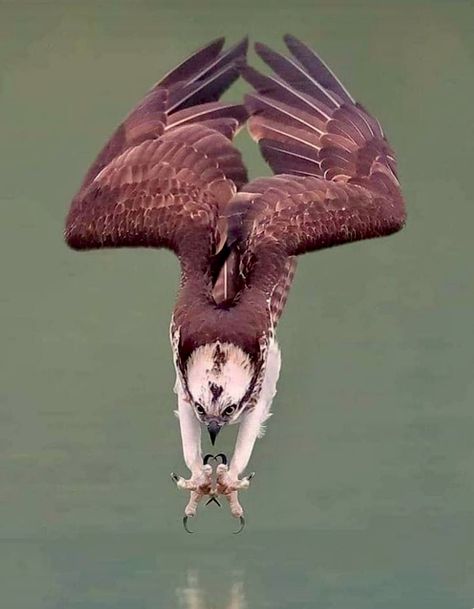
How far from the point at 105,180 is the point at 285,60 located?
507 mm

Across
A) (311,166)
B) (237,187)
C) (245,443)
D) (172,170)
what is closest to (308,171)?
(311,166)

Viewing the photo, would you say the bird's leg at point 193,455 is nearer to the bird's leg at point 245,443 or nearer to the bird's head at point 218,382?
the bird's leg at point 245,443

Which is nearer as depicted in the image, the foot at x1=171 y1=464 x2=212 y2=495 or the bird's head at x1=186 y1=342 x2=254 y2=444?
the bird's head at x1=186 y1=342 x2=254 y2=444

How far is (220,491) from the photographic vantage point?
3.09m

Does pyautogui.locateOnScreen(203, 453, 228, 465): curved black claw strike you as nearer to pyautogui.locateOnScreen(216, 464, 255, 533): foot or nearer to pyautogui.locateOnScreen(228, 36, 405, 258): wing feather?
pyautogui.locateOnScreen(216, 464, 255, 533): foot

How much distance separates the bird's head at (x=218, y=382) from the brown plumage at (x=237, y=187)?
0.12ft

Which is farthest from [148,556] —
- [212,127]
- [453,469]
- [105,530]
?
[212,127]

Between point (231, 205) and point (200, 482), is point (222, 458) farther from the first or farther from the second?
point (231, 205)

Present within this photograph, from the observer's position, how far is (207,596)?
3127 mm

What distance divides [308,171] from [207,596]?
0.92 metres

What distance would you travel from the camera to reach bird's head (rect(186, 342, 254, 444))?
9.28 feet

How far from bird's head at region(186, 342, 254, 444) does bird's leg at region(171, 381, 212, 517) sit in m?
0.18

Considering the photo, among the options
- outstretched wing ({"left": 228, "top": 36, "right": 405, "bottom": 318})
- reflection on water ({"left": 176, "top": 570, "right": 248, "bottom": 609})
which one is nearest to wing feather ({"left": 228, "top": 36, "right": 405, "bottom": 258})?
outstretched wing ({"left": 228, "top": 36, "right": 405, "bottom": 318})

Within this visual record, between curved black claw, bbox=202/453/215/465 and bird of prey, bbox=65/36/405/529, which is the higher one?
bird of prey, bbox=65/36/405/529
